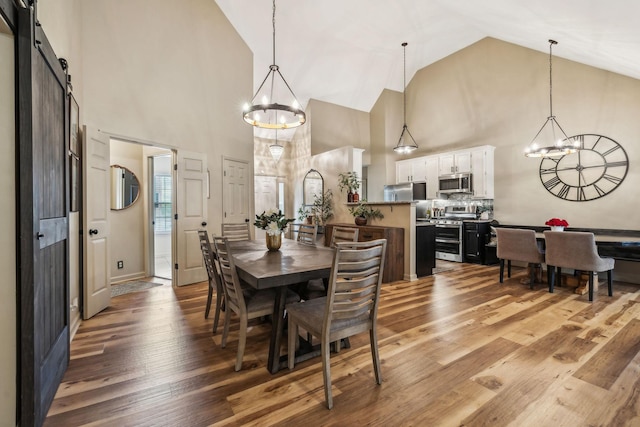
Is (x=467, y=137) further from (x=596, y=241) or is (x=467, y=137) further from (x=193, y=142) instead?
(x=193, y=142)

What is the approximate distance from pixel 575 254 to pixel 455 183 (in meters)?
3.04

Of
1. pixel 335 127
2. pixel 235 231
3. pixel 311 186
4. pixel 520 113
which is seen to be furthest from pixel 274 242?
pixel 520 113

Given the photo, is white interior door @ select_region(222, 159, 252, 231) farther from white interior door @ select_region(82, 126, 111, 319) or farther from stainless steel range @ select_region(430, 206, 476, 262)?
stainless steel range @ select_region(430, 206, 476, 262)

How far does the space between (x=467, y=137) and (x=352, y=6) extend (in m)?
3.73

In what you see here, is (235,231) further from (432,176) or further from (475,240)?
(432,176)

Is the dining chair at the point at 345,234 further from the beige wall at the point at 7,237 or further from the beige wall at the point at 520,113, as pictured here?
the beige wall at the point at 520,113

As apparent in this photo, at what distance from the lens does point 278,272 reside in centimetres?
191

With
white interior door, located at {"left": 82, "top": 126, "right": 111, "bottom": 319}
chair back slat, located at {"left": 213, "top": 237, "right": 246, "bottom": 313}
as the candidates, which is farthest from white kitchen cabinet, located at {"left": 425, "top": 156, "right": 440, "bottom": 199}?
white interior door, located at {"left": 82, "top": 126, "right": 111, "bottom": 319}

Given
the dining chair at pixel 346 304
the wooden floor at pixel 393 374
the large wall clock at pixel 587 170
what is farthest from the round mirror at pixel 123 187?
the large wall clock at pixel 587 170

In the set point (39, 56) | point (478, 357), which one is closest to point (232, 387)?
point (478, 357)

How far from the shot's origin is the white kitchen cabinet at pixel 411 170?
283 inches

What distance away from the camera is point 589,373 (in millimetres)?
2025

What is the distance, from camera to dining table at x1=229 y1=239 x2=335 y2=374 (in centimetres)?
188

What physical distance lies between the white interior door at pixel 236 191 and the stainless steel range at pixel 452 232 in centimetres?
419
